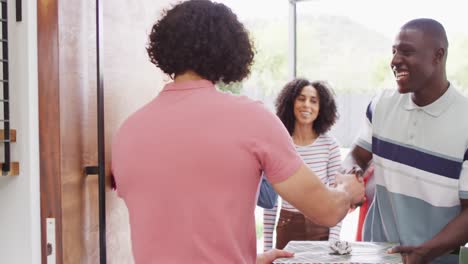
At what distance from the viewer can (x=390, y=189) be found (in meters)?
1.57

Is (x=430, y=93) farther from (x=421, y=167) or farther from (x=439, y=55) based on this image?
(x=421, y=167)

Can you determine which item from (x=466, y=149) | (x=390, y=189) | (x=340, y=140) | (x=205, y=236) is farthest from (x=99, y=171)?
(x=340, y=140)

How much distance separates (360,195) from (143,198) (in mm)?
673

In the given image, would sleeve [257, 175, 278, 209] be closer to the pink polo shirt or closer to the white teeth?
the white teeth

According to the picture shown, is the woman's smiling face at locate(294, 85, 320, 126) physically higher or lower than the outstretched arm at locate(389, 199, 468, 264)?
higher

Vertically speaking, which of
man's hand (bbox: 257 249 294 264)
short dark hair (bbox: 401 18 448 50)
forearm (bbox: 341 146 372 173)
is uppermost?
short dark hair (bbox: 401 18 448 50)

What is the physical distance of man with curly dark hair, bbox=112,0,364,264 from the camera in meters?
1.02

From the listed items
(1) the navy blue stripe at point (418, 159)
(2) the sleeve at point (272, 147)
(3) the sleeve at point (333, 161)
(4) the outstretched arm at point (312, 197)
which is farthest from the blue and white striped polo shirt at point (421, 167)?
(3) the sleeve at point (333, 161)

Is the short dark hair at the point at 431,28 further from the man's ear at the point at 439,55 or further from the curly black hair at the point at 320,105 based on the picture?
the curly black hair at the point at 320,105

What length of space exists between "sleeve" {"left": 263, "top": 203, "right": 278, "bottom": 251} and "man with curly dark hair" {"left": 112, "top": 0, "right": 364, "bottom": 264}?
1.45 meters

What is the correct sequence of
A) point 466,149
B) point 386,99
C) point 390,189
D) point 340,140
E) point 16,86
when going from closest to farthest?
point 16,86 < point 466,149 < point 390,189 < point 386,99 < point 340,140

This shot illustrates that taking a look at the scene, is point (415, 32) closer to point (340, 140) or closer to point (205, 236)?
point (205, 236)

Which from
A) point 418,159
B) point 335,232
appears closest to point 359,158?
point 418,159

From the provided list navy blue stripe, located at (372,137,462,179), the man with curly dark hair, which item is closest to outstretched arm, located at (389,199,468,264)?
navy blue stripe, located at (372,137,462,179)
